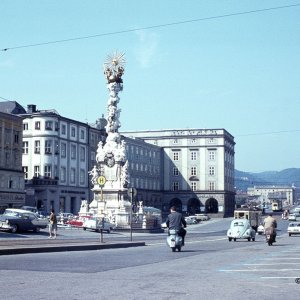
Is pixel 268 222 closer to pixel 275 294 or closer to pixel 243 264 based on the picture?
pixel 243 264

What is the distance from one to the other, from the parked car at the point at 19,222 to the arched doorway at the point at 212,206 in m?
90.2

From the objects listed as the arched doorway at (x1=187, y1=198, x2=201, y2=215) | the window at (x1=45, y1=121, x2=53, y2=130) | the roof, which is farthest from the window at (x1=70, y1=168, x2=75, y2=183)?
the arched doorway at (x1=187, y1=198, x2=201, y2=215)

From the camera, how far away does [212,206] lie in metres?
136

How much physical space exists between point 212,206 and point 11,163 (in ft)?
210

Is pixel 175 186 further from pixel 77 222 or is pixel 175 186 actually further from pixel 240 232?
pixel 240 232

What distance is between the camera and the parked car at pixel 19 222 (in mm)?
42938

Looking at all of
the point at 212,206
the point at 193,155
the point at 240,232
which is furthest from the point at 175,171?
the point at 240,232

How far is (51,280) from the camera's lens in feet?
42.1

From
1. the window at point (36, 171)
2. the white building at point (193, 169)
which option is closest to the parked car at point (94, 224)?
the window at point (36, 171)

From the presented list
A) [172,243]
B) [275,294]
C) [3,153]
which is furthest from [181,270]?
[3,153]

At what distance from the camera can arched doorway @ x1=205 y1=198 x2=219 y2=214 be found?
134175 millimetres

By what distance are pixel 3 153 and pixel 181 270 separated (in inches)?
2625

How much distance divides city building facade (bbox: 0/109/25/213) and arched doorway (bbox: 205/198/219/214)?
58958 mm

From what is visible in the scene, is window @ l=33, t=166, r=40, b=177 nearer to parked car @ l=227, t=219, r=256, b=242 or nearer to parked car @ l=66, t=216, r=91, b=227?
parked car @ l=66, t=216, r=91, b=227
